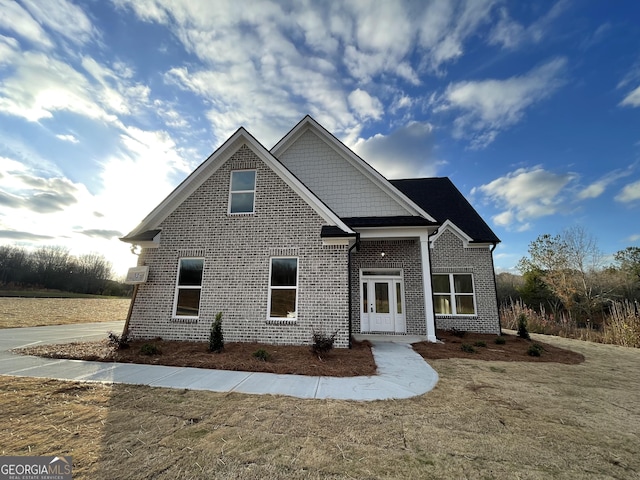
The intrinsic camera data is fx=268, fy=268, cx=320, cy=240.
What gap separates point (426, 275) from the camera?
9.69 metres

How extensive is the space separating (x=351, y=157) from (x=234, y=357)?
343 inches

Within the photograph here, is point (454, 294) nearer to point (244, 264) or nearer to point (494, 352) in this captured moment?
point (494, 352)

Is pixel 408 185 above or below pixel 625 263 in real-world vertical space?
above

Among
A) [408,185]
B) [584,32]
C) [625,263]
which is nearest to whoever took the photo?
[584,32]

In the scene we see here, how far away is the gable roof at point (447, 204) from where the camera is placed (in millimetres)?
13336

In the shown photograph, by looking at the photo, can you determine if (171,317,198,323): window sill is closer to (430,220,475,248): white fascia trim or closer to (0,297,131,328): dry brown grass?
(0,297,131,328): dry brown grass

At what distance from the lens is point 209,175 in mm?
9773

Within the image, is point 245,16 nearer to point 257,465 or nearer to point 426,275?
point 426,275

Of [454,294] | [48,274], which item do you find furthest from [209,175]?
[48,274]

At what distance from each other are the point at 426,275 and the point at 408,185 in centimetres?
856

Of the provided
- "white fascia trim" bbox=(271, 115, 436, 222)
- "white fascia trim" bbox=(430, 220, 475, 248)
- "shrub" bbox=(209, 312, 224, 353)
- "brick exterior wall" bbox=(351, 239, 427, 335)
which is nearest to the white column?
"brick exterior wall" bbox=(351, 239, 427, 335)

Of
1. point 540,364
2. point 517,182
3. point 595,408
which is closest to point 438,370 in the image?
point 595,408

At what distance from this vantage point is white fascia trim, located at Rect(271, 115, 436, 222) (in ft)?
35.1

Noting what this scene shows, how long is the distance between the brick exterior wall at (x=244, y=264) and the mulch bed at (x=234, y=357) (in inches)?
23.7
